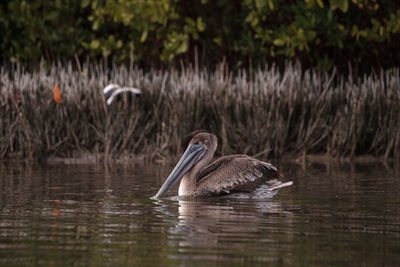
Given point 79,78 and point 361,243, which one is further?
point 79,78

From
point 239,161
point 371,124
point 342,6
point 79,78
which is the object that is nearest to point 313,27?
point 342,6

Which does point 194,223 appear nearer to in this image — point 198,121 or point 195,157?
point 195,157

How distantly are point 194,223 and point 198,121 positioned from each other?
830 centimetres

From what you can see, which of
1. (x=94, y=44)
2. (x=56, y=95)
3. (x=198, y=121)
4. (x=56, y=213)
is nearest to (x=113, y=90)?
(x=56, y=95)

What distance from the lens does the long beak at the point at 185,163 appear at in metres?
11.0

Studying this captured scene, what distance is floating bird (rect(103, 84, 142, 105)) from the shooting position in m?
16.5

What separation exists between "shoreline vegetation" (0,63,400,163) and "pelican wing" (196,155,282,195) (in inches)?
193

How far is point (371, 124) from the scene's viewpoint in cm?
1662

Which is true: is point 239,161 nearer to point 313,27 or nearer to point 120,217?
point 120,217

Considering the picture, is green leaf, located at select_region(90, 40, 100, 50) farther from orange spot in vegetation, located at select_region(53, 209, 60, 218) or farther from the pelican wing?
orange spot in vegetation, located at select_region(53, 209, 60, 218)

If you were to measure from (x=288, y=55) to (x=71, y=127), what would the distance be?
225 inches

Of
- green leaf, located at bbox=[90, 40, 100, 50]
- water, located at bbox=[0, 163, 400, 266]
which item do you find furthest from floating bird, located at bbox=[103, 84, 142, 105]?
green leaf, located at bbox=[90, 40, 100, 50]

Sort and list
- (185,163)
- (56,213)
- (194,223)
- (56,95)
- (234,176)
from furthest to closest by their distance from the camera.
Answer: (56,95), (185,163), (234,176), (56,213), (194,223)

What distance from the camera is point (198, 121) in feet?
54.7
